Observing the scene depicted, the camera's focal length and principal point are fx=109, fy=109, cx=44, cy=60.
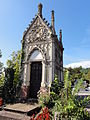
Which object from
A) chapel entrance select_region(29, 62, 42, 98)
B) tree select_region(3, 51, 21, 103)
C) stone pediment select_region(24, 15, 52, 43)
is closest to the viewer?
tree select_region(3, 51, 21, 103)

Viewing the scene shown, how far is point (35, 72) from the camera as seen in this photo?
13305mm

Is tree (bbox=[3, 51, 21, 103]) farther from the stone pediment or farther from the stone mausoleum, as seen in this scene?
the stone pediment

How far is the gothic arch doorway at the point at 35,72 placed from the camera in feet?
42.1

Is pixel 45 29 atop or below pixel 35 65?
atop

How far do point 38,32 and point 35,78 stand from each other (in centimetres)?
586

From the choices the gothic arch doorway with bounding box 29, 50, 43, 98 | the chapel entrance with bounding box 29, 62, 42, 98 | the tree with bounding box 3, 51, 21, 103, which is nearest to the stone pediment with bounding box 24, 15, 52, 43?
the gothic arch doorway with bounding box 29, 50, 43, 98

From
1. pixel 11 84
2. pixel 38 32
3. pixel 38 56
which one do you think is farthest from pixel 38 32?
pixel 11 84

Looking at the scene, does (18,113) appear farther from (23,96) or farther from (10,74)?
(10,74)

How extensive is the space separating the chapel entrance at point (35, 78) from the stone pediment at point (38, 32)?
3185 mm

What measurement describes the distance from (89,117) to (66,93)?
1.91 metres

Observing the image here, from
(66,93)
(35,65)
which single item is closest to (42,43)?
(35,65)

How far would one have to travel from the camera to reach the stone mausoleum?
41.0 feet

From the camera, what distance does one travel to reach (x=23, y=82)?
13414 mm

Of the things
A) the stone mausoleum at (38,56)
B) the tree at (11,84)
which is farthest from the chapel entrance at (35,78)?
the tree at (11,84)
